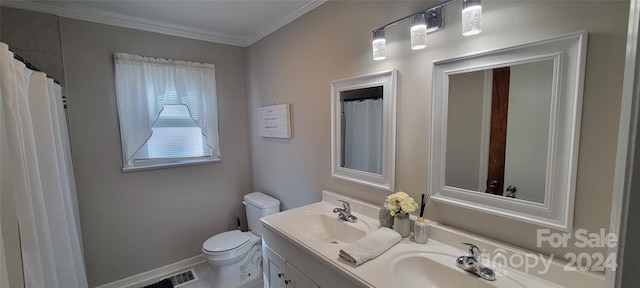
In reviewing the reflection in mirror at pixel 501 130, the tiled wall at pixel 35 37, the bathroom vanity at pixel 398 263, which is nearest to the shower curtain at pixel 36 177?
the tiled wall at pixel 35 37

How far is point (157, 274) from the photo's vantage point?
7.81 ft

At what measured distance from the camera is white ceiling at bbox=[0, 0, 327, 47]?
186cm

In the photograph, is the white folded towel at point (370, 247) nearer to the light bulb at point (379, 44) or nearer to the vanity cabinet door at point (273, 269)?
the vanity cabinet door at point (273, 269)

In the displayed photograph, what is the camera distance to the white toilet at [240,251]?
6.80ft

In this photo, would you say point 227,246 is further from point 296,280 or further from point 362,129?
point 362,129

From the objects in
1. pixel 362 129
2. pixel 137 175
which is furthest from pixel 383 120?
pixel 137 175

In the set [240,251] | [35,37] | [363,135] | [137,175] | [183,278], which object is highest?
[35,37]

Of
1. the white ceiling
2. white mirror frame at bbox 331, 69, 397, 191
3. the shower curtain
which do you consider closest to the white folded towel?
white mirror frame at bbox 331, 69, 397, 191

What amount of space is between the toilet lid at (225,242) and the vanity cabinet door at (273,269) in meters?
0.57

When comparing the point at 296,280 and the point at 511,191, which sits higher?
the point at 511,191

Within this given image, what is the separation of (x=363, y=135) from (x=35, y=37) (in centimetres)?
248

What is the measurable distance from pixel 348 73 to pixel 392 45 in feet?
1.12

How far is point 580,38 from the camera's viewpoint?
852mm

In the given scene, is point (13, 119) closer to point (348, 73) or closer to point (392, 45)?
point (348, 73)
